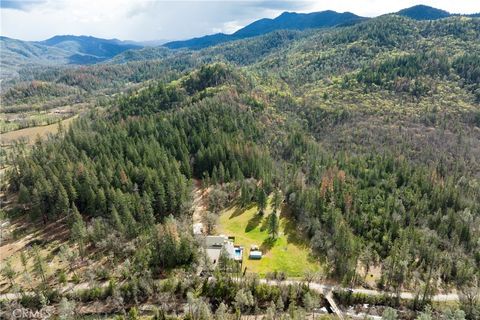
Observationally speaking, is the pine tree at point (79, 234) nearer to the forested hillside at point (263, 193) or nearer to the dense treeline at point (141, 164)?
the forested hillside at point (263, 193)

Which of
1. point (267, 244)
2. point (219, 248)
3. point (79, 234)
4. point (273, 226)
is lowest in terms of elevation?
point (267, 244)

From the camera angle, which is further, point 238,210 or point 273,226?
point 238,210

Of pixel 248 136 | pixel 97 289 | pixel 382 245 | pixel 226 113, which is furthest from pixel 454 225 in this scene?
pixel 226 113

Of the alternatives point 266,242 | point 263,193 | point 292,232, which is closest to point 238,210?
point 263,193

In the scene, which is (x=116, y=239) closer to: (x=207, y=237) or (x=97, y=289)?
(x=97, y=289)

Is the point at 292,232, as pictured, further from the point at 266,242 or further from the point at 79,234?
the point at 79,234

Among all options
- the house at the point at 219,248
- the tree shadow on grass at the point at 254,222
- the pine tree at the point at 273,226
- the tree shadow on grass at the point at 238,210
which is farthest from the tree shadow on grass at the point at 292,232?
the house at the point at 219,248
